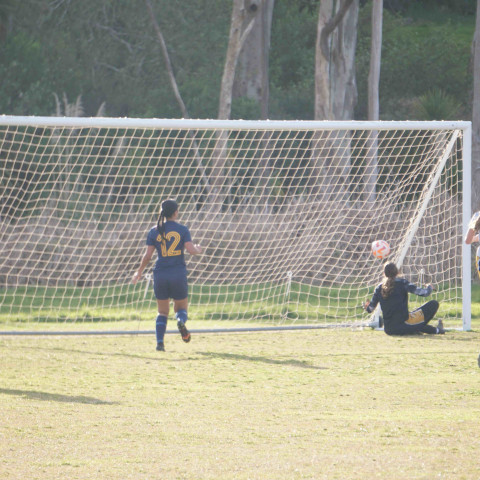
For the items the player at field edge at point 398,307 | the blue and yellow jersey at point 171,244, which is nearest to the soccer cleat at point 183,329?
the blue and yellow jersey at point 171,244

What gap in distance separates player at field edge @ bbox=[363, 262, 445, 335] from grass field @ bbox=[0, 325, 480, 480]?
183mm

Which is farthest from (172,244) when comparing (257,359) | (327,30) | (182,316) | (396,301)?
(327,30)

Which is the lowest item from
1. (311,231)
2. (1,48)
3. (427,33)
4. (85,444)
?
(85,444)

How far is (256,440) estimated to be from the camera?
19.2 feet

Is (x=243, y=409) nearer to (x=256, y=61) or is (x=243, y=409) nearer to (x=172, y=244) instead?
(x=172, y=244)

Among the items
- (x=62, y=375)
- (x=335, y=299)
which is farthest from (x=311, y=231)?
(x=62, y=375)

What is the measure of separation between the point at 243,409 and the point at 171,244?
122 inches

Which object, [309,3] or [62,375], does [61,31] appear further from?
[62,375]

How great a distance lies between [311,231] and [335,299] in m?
1.20

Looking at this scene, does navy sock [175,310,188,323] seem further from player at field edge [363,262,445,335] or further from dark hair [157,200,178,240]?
player at field edge [363,262,445,335]

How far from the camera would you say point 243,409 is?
6.88 metres

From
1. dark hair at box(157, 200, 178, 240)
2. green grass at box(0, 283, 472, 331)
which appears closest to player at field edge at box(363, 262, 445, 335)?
green grass at box(0, 283, 472, 331)

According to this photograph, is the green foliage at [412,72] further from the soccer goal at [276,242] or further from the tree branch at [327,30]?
the soccer goal at [276,242]

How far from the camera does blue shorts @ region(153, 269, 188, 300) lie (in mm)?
9672
